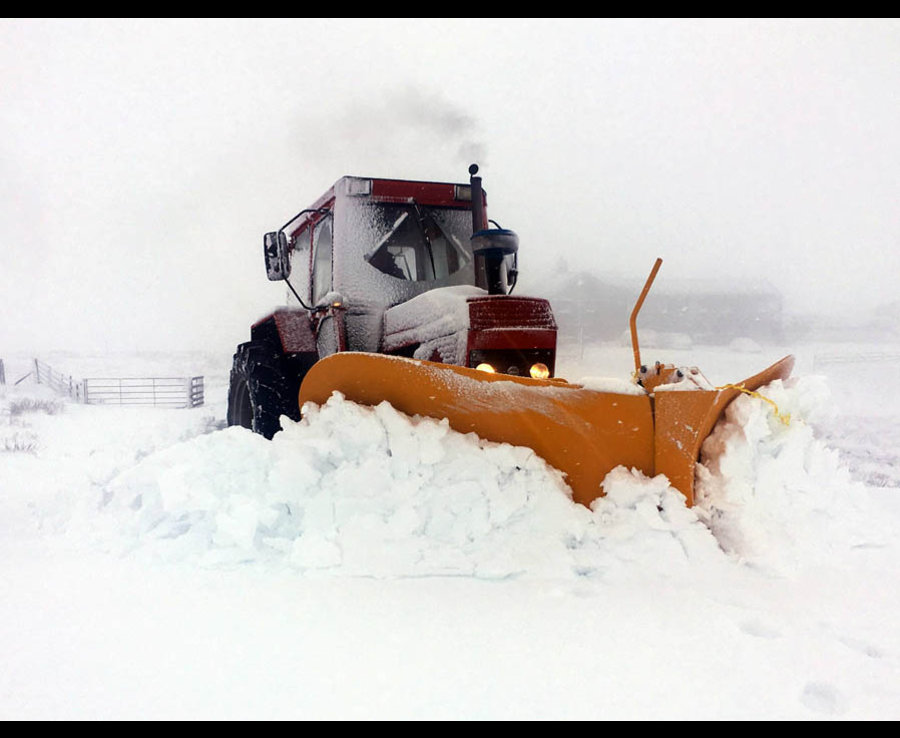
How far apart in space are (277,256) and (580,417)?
2190 millimetres

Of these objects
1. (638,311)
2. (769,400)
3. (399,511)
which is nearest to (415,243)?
(638,311)

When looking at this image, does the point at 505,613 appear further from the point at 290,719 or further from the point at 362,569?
the point at 290,719

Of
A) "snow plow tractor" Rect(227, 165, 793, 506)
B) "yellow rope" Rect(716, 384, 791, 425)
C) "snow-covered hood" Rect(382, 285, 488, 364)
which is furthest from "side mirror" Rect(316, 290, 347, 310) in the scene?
"yellow rope" Rect(716, 384, 791, 425)

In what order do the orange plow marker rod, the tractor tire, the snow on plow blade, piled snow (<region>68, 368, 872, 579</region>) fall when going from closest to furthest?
piled snow (<region>68, 368, 872, 579</region>)
the snow on plow blade
the orange plow marker rod
the tractor tire

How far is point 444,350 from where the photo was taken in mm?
2963

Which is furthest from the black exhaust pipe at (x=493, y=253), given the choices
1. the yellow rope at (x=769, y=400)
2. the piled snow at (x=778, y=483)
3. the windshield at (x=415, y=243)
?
the piled snow at (x=778, y=483)

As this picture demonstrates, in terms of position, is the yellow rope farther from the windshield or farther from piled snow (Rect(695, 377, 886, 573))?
the windshield

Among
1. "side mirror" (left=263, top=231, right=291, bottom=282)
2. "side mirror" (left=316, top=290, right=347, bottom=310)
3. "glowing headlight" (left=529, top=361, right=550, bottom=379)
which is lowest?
"glowing headlight" (left=529, top=361, right=550, bottom=379)

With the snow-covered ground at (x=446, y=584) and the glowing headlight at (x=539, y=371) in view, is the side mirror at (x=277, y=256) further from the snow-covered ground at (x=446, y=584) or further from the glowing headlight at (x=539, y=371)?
the glowing headlight at (x=539, y=371)

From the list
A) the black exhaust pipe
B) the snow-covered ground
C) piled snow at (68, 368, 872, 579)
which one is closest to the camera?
the snow-covered ground

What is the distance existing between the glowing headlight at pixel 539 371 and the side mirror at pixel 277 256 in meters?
1.68

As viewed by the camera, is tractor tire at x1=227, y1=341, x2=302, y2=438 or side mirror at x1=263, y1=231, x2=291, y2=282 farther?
tractor tire at x1=227, y1=341, x2=302, y2=438

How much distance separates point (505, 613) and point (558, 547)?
411 mm

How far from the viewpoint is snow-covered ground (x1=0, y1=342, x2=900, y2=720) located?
1.45 meters
